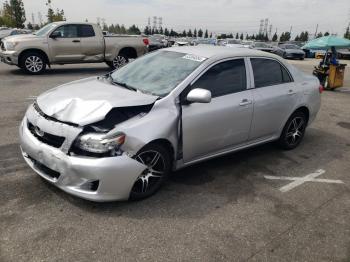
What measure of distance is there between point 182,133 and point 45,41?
368 inches

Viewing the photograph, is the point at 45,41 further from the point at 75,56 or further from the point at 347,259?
the point at 347,259

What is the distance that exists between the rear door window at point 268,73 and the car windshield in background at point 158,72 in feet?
3.02

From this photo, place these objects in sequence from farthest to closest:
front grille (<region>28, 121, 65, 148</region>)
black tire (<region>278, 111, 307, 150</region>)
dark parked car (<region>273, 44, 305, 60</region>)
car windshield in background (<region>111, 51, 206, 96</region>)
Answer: dark parked car (<region>273, 44, 305, 60</region>) → black tire (<region>278, 111, 307, 150</region>) → car windshield in background (<region>111, 51, 206, 96</region>) → front grille (<region>28, 121, 65, 148</region>)

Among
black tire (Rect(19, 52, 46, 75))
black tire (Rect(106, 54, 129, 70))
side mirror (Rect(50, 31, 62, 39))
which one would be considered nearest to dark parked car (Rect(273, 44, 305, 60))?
black tire (Rect(106, 54, 129, 70))

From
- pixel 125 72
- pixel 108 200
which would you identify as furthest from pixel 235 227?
pixel 125 72

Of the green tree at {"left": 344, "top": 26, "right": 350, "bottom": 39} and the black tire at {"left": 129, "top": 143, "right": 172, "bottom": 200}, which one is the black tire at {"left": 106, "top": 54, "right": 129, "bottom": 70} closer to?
the black tire at {"left": 129, "top": 143, "right": 172, "bottom": 200}

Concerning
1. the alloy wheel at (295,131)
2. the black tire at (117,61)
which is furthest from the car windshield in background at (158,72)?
the black tire at (117,61)

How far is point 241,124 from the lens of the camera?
176 inches

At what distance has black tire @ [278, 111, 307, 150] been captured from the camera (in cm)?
534

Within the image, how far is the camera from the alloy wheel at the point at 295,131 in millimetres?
5423

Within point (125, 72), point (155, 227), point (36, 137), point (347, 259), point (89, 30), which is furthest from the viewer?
point (89, 30)

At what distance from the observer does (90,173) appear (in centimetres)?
320

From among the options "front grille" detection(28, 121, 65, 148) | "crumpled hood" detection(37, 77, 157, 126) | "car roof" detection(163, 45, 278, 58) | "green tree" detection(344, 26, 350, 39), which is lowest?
"front grille" detection(28, 121, 65, 148)

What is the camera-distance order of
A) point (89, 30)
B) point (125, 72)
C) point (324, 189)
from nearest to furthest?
point (324, 189) < point (125, 72) < point (89, 30)
